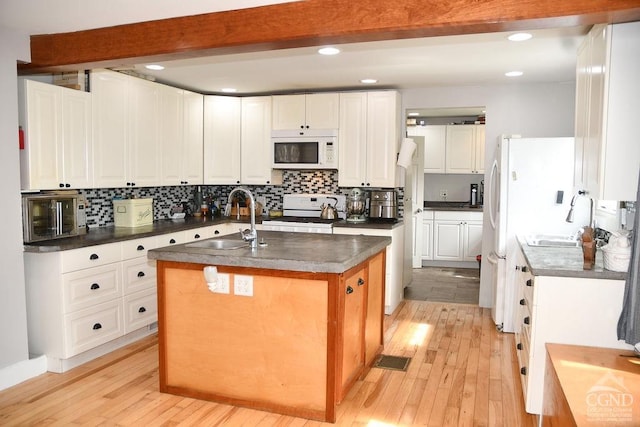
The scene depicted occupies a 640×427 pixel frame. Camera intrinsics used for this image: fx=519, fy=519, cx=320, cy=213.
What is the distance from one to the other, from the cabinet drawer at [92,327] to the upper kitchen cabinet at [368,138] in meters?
2.68

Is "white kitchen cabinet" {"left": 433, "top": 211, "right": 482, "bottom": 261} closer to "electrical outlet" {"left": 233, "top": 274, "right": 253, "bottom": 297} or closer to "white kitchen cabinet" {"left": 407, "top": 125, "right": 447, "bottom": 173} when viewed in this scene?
"white kitchen cabinet" {"left": 407, "top": 125, "right": 447, "bottom": 173}

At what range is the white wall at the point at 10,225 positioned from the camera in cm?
343

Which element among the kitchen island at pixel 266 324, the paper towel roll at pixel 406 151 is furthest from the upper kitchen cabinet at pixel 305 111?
the kitchen island at pixel 266 324

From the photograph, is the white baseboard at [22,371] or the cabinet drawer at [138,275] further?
A: the cabinet drawer at [138,275]

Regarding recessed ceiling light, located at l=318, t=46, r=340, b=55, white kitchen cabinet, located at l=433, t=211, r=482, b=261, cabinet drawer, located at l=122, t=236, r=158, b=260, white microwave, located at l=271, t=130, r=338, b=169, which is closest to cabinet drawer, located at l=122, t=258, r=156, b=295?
cabinet drawer, located at l=122, t=236, r=158, b=260

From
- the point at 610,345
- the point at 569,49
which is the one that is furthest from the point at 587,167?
the point at 569,49

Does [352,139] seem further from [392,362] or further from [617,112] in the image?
[617,112]

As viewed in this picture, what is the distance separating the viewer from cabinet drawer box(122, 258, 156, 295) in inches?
165

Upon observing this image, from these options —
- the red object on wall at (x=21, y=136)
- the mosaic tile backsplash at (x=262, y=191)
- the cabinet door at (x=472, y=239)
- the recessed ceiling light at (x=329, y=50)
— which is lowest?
the cabinet door at (x=472, y=239)

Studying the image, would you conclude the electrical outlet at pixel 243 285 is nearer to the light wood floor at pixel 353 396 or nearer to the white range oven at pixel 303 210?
the light wood floor at pixel 353 396

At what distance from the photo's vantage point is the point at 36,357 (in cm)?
369

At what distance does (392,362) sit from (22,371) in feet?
8.57

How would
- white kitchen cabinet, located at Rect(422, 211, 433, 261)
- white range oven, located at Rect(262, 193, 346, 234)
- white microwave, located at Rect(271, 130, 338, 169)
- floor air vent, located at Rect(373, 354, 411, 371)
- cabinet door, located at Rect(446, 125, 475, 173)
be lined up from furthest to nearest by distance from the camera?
cabinet door, located at Rect(446, 125, 475, 173) < white kitchen cabinet, located at Rect(422, 211, 433, 261) < white microwave, located at Rect(271, 130, 338, 169) < white range oven, located at Rect(262, 193, 346, 234) < floor air vent, located at Rect(373, 354, 411, 371)

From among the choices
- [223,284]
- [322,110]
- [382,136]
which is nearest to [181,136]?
[322,110]
